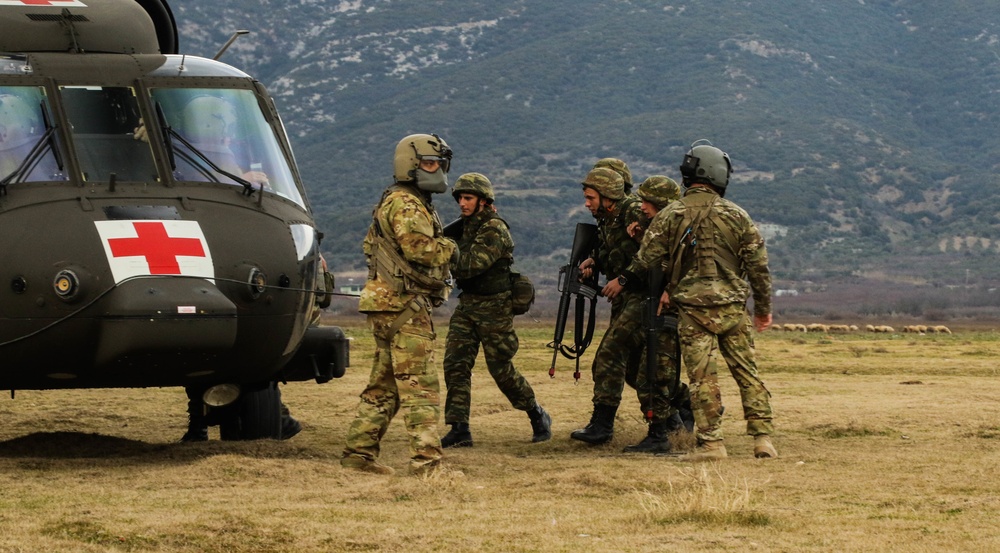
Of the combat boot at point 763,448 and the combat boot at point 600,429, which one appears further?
the combat boot at point 600,429

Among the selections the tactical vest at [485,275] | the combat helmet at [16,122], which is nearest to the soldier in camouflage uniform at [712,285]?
the tactical vest at [485,275]

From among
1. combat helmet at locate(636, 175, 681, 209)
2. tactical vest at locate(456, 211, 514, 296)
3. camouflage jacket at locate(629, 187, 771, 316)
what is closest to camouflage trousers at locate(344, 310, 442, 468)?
camouflage jacket at locate(629, 187, 771, 316)

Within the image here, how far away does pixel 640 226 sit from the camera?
38.2 ft

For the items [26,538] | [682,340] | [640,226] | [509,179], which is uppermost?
[509,179]

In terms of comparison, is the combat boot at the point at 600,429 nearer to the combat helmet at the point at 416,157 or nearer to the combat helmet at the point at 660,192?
the combat helmet at the point at 660,192

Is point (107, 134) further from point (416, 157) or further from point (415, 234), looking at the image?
point (415, 234)

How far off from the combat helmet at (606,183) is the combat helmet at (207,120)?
2.70m

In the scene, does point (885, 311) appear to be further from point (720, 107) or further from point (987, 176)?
point (720, 107)

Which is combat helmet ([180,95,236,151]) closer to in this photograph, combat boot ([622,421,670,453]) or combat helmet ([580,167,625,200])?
combat helmet ([580,167,625,200])

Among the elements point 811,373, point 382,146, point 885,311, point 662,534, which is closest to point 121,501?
point 662,534

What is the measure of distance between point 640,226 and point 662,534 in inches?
179

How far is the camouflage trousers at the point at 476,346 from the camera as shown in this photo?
11875mm

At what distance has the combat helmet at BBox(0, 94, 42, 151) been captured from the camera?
382 inches

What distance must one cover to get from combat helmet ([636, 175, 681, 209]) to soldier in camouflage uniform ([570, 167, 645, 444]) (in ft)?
0.51
